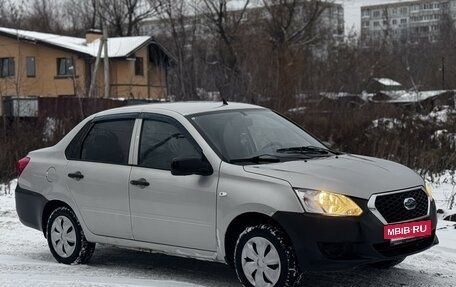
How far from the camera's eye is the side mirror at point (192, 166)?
5.67 m

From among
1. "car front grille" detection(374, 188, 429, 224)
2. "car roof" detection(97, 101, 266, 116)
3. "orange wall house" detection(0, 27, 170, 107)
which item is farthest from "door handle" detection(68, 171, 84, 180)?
"orange wall house" detection(0, 27, 170, 107)

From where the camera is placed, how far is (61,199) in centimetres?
702

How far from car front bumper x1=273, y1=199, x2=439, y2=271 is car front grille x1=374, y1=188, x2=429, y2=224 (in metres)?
0.11

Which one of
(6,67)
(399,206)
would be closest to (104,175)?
(399,206)

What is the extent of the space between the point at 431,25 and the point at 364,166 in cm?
6290

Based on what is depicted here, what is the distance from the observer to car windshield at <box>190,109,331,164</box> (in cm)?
587

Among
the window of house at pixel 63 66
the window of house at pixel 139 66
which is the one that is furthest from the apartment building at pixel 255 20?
the window of house at pixel 63 66

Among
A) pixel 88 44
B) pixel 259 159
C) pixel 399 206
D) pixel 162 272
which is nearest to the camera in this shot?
pixel 399 206

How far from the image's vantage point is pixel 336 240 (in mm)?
5066

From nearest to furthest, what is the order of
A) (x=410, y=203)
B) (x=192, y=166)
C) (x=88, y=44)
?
(x=410, y=203), (x=192, y=166), (x=88, y=44)

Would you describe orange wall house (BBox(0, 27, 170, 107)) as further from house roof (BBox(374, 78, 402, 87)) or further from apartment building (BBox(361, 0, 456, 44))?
apartment building (BBox(361, 0, 456, 44))

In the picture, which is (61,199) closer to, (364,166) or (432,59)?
(364,166)

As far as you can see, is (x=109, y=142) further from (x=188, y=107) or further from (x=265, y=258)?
(x=265, y=258)

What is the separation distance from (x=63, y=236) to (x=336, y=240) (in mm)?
3224
